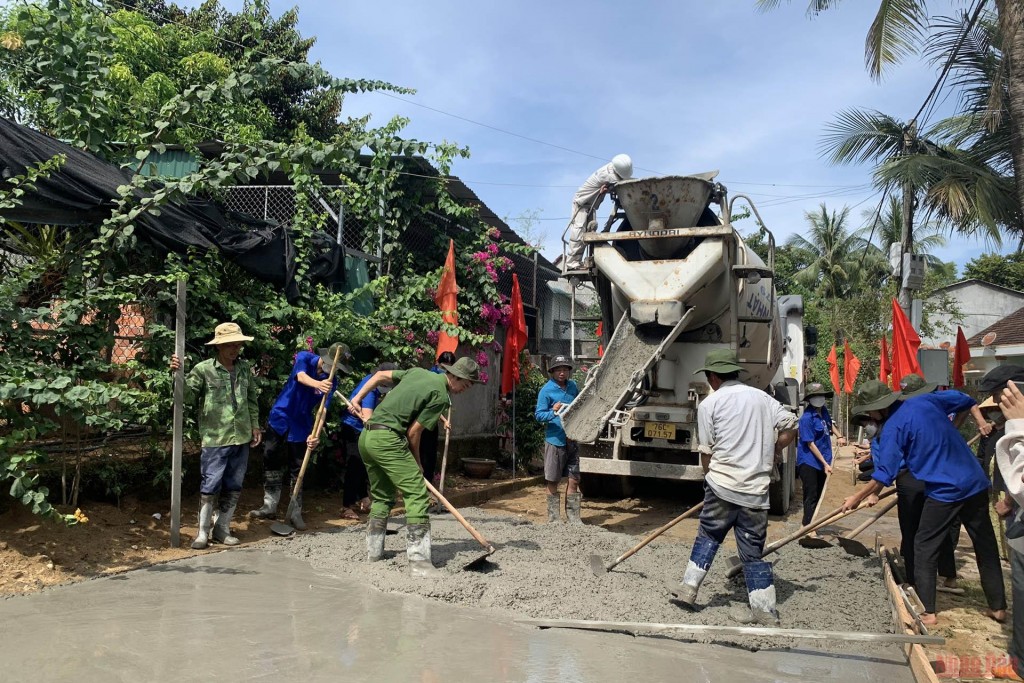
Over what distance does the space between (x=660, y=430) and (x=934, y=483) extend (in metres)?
3.36

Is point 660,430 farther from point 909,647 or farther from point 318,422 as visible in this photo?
point 909,647

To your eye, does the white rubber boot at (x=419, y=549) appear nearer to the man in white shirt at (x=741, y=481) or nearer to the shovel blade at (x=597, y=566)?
the shovel blade at (x=597, y=566)

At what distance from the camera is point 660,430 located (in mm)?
8148

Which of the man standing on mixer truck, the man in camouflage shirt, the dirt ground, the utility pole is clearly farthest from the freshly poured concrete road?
the utility pole

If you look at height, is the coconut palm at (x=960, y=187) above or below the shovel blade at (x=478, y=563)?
above

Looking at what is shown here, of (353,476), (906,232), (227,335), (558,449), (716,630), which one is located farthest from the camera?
(906,232)

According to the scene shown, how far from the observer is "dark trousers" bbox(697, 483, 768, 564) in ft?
15.4

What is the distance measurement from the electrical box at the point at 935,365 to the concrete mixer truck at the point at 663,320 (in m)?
3.32

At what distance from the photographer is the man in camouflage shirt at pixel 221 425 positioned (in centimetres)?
596

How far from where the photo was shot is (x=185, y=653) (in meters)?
3.73

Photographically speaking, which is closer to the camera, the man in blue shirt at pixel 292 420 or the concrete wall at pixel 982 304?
the man in blue shirt at pixel 292 420

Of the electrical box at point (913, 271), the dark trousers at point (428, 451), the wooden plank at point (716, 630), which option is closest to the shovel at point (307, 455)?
the dark trousers at point (428, 451)

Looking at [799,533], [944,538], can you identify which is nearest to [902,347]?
[944,538]

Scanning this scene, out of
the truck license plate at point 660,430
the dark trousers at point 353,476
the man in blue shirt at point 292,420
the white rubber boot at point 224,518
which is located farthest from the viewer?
the truck license plate at point 660,430
